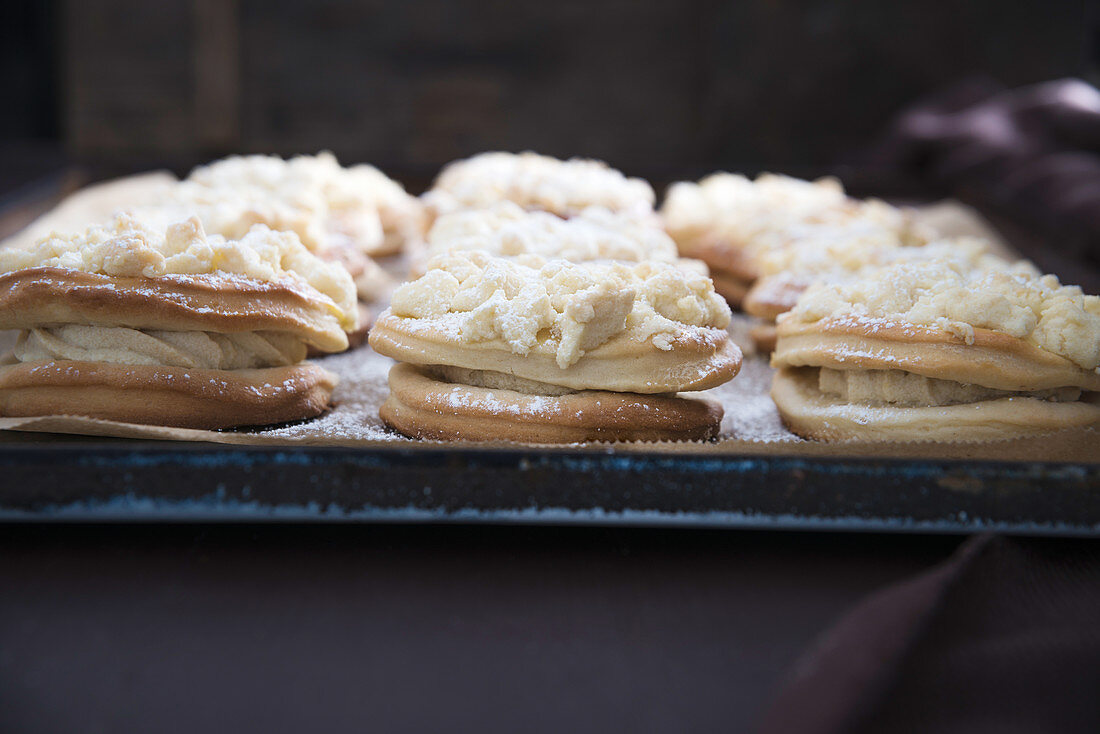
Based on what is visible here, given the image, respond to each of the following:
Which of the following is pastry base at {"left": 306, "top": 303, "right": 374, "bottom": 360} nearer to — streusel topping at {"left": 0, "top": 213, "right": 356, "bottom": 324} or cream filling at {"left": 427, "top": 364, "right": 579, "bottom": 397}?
streusel topping at {"left": 0, "top": 213, "right": 356, "bottom": 324}

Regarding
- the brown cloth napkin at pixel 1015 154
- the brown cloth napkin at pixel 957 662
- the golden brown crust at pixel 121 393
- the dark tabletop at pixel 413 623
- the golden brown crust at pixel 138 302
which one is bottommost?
the dark tabletop at pixel 413 623

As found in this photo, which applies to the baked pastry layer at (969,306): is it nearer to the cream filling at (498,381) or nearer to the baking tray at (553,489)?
the baking tray at (553,489)

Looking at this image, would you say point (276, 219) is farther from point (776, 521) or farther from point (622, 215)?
point (776, 521)

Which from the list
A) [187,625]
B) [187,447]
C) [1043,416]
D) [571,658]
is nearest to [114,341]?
[187,447]

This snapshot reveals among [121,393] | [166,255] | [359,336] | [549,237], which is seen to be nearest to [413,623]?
[121,393]

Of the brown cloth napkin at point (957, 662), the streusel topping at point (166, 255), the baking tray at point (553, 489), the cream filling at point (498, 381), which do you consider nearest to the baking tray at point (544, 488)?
the baking tray at point (553, 489)

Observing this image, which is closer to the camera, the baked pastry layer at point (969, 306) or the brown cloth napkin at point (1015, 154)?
the baked pastry layer at point (969, 306)
